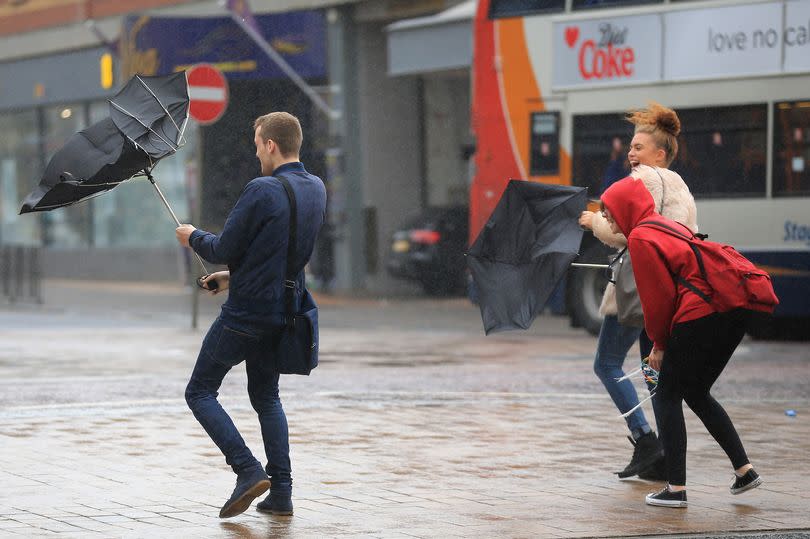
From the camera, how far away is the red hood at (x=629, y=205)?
7.48 meters

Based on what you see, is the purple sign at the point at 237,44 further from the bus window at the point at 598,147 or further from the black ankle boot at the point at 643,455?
the black ankle boot at the point at 643,455

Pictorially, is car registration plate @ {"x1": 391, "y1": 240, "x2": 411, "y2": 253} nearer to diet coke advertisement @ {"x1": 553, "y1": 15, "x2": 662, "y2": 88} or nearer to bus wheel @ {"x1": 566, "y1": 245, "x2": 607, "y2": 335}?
diet coke advertisement @ {"x1": 553, "y1": 15, "x2": 662, "y2": 88}

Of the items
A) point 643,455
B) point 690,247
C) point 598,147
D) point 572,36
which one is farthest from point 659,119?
point 572,36

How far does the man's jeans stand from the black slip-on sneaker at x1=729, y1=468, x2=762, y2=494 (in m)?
2.00

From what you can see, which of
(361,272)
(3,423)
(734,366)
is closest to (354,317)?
(361,272)

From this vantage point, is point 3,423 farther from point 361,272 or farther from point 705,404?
point 361,272

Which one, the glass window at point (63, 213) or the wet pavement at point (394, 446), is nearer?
the wet pavement at point (394, 446)

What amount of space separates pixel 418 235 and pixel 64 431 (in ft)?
52.5

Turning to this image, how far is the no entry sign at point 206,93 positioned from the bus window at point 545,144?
3.49 meters

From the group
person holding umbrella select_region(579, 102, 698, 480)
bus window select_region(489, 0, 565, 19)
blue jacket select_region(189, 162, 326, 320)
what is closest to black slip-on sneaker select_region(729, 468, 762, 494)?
person holding umbrella select_region(579, 102, 698, 480)

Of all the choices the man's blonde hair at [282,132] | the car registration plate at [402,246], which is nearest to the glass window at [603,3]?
the car registration plate at [402,246]

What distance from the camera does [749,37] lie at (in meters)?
17.3

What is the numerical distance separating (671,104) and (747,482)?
10799 millimetres

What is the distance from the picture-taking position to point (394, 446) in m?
9.41
